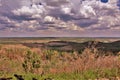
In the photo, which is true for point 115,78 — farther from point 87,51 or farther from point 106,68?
point 87,51

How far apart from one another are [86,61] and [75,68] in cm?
158

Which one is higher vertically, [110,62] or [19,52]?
[110,62]

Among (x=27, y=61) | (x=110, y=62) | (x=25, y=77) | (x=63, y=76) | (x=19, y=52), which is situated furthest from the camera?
(x=19, y=52)

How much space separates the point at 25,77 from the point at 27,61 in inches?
382

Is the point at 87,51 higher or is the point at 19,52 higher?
the point at 87,51

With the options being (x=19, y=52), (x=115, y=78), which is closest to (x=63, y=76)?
(x=115, y=78)

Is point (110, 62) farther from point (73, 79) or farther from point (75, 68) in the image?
point (73, 79)

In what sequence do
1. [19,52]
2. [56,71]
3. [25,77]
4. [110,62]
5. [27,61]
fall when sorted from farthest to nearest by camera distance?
[19,52], [27,61], [110,62], [56,71], [25,77]

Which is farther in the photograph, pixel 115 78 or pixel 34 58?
pixel 34 58

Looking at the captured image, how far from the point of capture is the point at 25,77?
13.1 m

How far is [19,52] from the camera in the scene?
5016 centimetres

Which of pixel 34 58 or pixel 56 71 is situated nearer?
pixel 56 71

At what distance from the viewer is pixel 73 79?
13.7m

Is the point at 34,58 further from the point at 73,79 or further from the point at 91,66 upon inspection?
the point at 73,79
